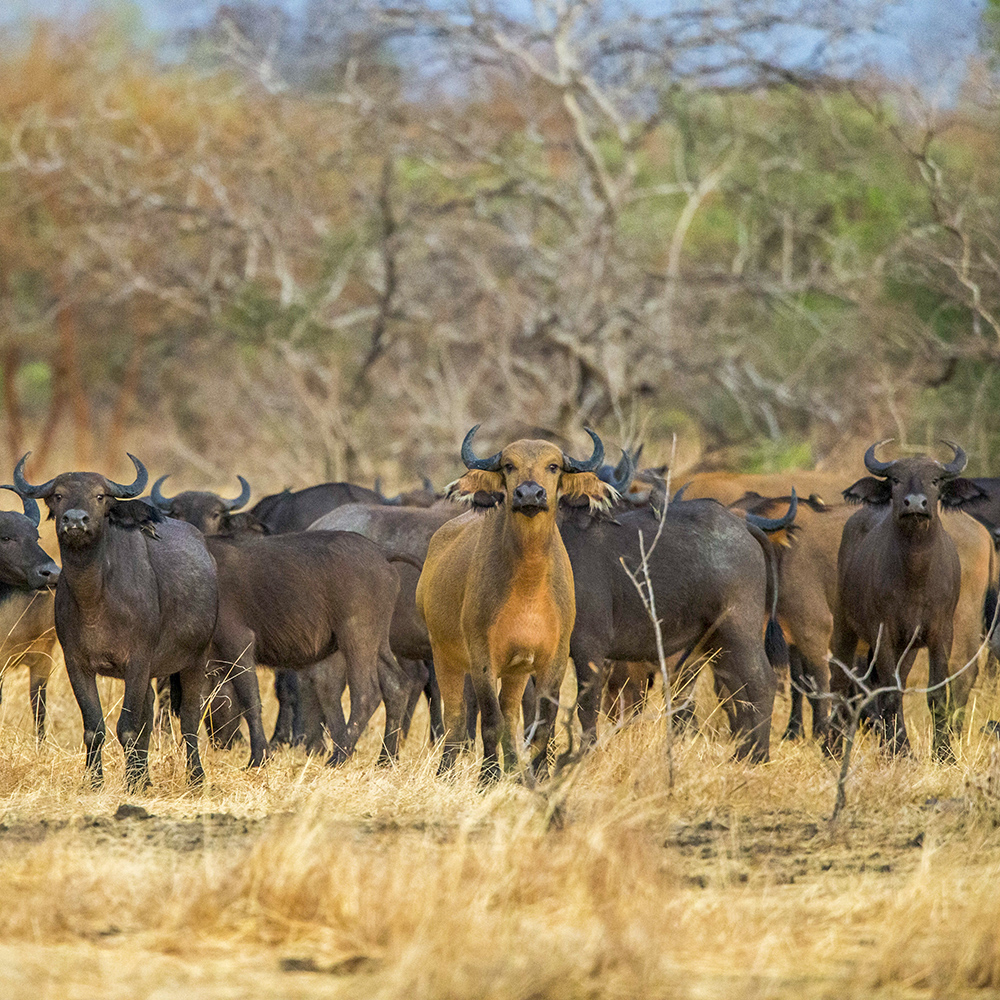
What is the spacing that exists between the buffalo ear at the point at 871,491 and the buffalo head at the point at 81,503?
423cm

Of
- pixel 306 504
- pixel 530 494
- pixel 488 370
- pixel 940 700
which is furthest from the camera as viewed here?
pixel 488 370

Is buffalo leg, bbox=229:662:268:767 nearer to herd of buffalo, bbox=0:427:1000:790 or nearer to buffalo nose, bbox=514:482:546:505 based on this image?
herd of buffalo, bbox=0:427:1000:790

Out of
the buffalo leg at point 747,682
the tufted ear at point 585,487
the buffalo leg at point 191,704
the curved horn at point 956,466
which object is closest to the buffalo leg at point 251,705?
the buffalo leg at point 191,704

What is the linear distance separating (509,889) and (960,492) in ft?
16.4

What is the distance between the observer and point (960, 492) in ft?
30.6

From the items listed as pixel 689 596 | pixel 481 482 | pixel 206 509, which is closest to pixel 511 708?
pixel 481 482

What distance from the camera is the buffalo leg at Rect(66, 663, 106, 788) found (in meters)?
7.81

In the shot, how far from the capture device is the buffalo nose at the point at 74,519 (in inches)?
299

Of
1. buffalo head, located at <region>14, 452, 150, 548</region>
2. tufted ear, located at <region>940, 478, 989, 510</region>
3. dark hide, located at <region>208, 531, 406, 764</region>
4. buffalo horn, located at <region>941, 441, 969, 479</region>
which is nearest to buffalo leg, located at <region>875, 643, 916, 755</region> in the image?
tufted ear, located at <region>940, 478, 989, 510</region>

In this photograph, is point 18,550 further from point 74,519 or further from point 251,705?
point 74,519

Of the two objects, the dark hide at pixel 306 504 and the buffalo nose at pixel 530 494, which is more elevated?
the buffalo nose at pixel 530 494

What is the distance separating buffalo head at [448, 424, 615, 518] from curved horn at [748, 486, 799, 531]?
7.32 feet

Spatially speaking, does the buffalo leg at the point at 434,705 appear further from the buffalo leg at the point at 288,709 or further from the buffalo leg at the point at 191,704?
the buffalo leg at the point at 191,704

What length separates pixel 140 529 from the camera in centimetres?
821
